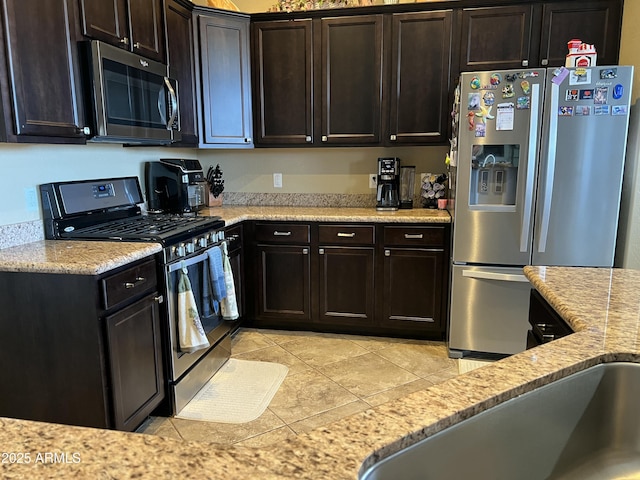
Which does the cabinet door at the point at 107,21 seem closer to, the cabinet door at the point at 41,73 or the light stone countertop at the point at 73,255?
the cabinet door at the point at 41,73

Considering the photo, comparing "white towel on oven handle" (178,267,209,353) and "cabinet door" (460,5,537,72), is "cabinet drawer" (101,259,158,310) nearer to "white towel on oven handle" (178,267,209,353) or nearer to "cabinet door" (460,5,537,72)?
"white towel on oven handle" (178,267,209,353)

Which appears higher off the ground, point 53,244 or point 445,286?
point 53,244

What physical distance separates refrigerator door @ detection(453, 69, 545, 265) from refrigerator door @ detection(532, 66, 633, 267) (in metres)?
0.08

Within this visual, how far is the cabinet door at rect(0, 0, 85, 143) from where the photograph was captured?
1836 mm

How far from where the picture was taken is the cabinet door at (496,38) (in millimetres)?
3111

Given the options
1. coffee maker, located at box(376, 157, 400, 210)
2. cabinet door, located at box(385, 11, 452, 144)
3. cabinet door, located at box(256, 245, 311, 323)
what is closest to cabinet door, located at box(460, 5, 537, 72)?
cabinet door, located at box(385, 11, 452, 144)

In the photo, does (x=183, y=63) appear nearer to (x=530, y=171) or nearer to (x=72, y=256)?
(x=72, y=256)

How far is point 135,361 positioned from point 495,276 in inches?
83.9

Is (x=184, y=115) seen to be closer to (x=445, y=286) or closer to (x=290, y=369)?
(x=290, y=369)

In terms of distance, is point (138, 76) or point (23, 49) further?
point (138, 76)

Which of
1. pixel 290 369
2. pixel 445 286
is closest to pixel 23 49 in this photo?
pixel 290 369

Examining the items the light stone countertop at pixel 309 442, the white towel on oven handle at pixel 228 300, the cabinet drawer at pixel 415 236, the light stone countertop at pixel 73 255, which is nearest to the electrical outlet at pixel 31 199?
the light stone countertop at pixel 73 255

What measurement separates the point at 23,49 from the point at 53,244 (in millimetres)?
887

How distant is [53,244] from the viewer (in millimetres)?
2271
